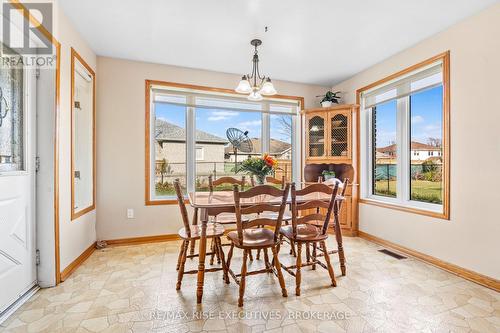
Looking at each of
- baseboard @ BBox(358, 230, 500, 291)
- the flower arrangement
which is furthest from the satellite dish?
baseboard @ BBox(358, 230, 500, 291)

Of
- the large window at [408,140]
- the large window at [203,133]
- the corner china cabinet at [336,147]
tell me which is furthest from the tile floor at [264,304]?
the large window at [203,133]

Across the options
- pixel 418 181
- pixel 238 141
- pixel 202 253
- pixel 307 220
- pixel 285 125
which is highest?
pixel 285 125

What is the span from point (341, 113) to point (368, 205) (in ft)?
4.74

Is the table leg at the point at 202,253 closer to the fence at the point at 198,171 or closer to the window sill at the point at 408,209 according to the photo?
the fence at the point at 198,171

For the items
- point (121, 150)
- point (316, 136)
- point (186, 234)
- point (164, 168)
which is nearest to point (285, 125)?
point (316, 136)

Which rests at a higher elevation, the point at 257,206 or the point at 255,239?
the point at 257,206

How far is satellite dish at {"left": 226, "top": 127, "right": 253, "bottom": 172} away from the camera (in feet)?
13.4

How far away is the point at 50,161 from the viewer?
7.15ft

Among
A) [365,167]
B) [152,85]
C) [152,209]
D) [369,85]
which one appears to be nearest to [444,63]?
[369,85]

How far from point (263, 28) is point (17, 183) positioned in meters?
2.56

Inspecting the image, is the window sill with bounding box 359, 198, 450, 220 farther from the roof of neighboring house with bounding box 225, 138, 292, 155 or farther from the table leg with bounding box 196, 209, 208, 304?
the table leg with bounding box 196, 209, 208, 304

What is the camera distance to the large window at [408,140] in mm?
2799

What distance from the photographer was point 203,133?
389cm

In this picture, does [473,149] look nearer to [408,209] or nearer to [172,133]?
[408,209]
